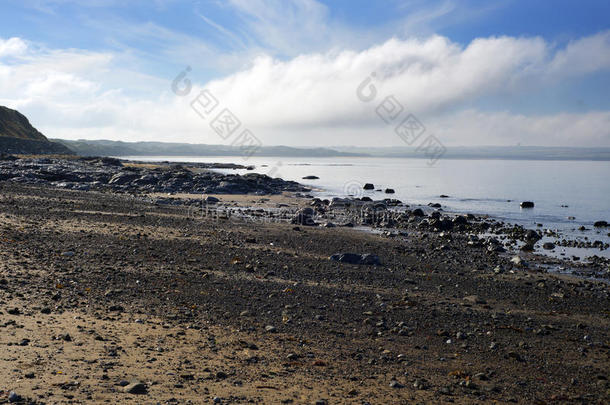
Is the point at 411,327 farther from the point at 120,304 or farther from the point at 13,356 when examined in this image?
the point at 13,356

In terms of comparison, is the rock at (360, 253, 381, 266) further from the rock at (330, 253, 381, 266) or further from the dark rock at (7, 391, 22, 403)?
the dark rock at (7, 391, 22, 403)

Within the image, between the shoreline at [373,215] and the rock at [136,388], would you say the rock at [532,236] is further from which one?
the rock at [136,388]

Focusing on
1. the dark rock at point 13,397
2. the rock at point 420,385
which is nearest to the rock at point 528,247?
the rock at point 420,385

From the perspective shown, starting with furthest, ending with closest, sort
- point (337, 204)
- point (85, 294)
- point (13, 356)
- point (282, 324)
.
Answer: point (337, 204) → point (85, 294) → point (282, 324) → point (13, 356)

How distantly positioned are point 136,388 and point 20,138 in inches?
5614

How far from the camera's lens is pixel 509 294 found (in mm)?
13078

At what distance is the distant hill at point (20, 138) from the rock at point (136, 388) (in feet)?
391

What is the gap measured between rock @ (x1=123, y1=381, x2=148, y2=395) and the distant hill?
11930 cm

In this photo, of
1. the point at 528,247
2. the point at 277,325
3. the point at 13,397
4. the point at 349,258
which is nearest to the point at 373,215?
the point at 528,247

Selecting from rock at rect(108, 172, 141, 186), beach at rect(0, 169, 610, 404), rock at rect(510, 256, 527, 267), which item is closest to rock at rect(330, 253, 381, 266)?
beach at rect(0, 169, 610, 404)

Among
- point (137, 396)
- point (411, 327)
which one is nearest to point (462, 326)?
point (411, 327)

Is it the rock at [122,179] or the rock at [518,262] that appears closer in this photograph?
the rock at [518,262]

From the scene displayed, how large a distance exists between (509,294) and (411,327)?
4994mm

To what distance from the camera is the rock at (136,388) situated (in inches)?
237
